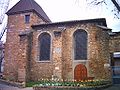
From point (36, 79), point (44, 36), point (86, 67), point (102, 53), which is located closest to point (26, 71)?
point (36, 79)

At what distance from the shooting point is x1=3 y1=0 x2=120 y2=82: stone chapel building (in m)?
24.2

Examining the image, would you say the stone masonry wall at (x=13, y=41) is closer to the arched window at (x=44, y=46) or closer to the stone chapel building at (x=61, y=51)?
the stone chapel building at (x=61, y=51)

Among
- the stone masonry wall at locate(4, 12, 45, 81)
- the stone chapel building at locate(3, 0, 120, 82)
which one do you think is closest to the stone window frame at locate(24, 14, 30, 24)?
the stone chapel building at locate(3, 0, 120, 82)

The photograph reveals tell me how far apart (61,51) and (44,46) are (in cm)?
333

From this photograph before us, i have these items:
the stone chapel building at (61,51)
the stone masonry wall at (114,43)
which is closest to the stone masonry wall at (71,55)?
the stone chapel building at (61,51)

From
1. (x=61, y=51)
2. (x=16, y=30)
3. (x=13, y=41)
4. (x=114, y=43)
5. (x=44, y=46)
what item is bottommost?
(x=61, y=51)

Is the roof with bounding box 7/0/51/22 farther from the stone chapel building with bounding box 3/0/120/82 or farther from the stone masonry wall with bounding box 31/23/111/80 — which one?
the stone masonry wall with bounding box 31/23/111/80

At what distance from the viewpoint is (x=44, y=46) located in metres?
27.7

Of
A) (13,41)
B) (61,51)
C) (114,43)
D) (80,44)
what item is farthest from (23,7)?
(114,43)

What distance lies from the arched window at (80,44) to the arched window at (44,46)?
3.38 meters

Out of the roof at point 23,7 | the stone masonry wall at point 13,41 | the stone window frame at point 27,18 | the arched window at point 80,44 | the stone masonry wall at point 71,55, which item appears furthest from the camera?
the roof at point 23,7

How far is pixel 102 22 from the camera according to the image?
25422 mm

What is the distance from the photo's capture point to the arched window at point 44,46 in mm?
27344

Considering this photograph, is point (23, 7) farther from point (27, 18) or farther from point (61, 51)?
point (61, 51)
